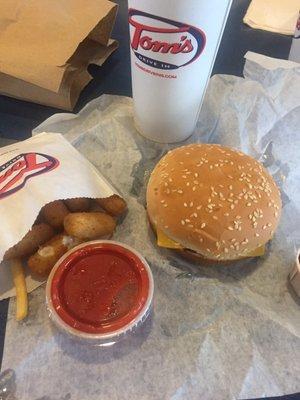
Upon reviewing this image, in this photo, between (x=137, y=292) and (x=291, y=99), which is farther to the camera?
(x=291, y=99)

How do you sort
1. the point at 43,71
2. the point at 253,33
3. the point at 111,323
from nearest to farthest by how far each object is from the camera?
the point at 111,323 < the point at 43,71 < the point at 253,33

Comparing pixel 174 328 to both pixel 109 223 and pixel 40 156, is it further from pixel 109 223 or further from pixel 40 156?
pixel 40 156

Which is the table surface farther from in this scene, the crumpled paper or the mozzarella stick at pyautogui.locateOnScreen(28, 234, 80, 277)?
the mozzarella stick at pyautogui.locateOnScreen(28, 234, 80, 277)

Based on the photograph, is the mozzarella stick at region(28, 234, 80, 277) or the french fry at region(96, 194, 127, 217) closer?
the mozzarella stick at region(28, 234, 80, 277)

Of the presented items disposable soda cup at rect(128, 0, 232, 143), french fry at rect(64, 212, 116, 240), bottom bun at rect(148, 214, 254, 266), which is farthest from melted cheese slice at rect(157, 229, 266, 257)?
disposable soda cup at rect(128, 0, 232, 143)

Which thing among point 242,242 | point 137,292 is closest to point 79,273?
point 137,292

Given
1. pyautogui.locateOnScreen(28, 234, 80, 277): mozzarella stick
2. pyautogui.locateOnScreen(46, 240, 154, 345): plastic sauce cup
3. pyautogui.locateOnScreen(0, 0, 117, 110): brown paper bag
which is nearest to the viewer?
pyautogui.locateOnScreen(46, 240, 154, 345): plastic sauce cup

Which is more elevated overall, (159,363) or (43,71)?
(43,71)
